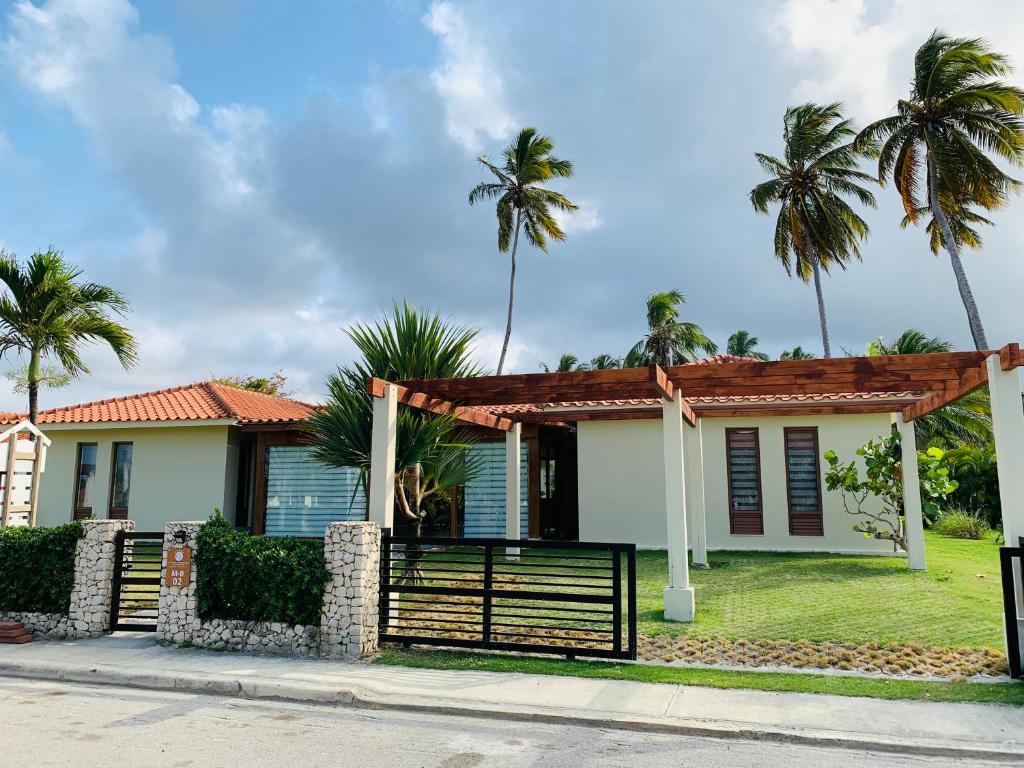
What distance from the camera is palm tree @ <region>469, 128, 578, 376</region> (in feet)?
82.8

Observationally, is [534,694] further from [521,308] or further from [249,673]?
[521,308]

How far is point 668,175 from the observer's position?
14.5m

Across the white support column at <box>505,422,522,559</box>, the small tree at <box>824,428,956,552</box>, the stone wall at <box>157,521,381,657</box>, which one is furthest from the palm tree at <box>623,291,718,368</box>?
the stone wall at <box>157,521,381,657</box>

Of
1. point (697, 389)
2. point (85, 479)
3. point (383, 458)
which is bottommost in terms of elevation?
point (85, 479)

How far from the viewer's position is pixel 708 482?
14172 mm

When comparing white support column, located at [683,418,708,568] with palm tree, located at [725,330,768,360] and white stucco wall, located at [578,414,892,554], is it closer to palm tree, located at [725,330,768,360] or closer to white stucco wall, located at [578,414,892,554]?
white stucco wall, located at [578,414,892,554]

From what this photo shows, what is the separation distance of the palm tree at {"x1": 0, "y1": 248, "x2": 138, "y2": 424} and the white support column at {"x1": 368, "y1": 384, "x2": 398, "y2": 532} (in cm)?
750

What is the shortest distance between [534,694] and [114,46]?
32.1 feet

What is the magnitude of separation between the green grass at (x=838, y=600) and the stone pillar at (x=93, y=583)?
589 cm

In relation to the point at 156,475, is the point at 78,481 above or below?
below

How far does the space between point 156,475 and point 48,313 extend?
4.93 meters

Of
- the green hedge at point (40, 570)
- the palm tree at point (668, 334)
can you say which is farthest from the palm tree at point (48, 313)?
the palm tree at point (668, 334)

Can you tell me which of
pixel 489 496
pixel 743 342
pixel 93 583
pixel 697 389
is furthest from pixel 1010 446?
pixel 743 342

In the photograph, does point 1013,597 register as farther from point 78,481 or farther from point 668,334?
point 668,334
